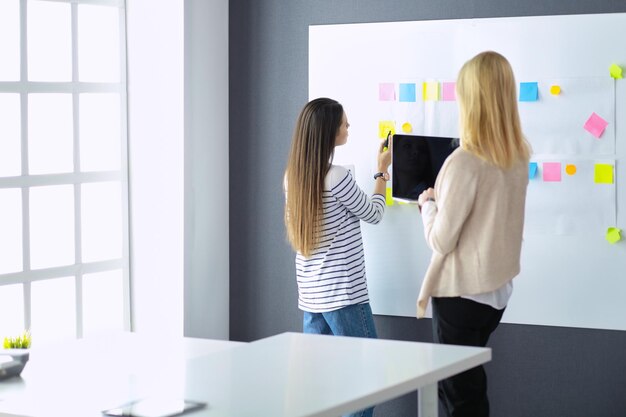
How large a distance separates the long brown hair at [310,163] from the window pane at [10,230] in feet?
Answer: 3.53

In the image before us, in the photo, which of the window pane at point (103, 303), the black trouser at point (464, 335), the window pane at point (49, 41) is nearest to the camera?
the black trouser at point (464, 335)

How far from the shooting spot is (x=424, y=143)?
3.72 meters

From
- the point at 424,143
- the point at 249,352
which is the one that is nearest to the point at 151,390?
the point at 249,352

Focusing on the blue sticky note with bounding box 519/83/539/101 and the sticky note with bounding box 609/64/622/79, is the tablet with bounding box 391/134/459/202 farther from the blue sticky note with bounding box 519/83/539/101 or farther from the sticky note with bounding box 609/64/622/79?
the sticky note with bounding box 609/64/622/79

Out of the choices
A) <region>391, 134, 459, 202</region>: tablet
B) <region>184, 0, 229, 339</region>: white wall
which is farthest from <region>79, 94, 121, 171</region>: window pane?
<region>391, 134, 459, 202</region>: tablet

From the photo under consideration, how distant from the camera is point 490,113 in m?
2.94

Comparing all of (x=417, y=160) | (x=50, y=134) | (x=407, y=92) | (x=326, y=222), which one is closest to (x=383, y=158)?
(x=417, y=160)

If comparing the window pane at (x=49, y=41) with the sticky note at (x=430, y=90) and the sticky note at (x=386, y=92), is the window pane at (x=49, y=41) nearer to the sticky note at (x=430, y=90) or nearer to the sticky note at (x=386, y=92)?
the sticky note at (x=386, y=92)

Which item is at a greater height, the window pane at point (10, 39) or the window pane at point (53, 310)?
the window pane at point (10, 39)

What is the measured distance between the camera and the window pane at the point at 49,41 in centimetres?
377

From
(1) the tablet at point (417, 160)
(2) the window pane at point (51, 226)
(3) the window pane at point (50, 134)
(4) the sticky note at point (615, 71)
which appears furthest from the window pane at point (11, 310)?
(4) the sticky note at point (615, 71)

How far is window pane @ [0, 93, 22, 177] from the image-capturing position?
145 inches

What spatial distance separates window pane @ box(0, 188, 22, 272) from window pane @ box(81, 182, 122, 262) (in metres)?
0.35

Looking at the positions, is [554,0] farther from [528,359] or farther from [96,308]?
[96,308]
